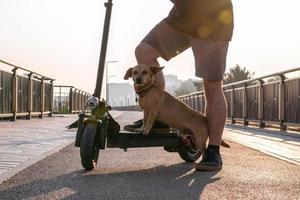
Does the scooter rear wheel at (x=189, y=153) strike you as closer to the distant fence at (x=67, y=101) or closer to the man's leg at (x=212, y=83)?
the man's leg at (x=212, y=83)

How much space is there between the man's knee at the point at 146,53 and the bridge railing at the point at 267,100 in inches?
247

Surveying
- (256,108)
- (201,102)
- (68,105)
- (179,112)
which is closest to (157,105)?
(179,112)

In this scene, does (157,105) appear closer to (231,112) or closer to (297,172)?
(297,172)

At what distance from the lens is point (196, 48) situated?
15.5ft

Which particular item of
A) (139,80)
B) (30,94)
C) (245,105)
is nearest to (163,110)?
(139,80)

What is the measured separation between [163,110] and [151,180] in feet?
2.76

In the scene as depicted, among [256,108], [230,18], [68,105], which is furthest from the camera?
[68,105]

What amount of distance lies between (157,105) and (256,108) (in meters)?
9.74

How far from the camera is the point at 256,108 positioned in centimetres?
1420

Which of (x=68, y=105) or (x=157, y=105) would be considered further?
(x=68, y=105)

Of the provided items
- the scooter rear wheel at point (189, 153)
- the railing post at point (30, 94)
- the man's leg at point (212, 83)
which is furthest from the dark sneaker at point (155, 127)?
the railing post at point (30, 94)

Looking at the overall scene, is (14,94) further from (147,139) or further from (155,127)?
(147,139)

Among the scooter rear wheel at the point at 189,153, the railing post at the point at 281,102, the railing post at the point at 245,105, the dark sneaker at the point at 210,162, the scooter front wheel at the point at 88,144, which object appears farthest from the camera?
the railing post at the point at 245,105

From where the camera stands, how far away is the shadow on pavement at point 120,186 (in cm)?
350
